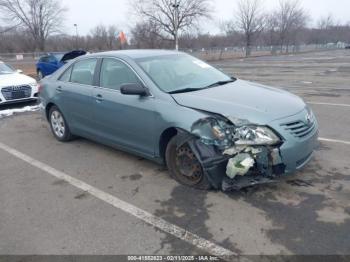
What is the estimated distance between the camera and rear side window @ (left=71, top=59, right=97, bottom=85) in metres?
4.78

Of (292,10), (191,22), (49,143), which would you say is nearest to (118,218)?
(49,143)

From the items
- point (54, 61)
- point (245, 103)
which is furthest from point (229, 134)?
point (54, 61)

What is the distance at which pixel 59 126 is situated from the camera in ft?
18.5

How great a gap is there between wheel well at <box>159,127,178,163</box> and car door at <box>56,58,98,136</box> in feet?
4.81

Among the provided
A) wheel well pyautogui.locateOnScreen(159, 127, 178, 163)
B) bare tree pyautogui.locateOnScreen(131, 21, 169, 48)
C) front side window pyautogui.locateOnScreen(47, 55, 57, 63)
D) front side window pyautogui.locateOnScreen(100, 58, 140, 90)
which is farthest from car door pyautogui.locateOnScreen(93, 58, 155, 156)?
bare tree pyautogui.locateOnScreen(131, 21, 169, 48)

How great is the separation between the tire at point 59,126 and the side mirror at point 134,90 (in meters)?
2.04

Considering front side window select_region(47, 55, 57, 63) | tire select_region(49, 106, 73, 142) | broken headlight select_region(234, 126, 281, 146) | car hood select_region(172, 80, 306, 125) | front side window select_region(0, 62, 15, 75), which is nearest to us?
broken headlight select_region(234, 126, 281, 146)

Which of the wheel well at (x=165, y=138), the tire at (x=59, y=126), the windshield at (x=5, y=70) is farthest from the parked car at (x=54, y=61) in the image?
the wheel well at (x=165, y=138)

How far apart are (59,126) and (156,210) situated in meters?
3.20

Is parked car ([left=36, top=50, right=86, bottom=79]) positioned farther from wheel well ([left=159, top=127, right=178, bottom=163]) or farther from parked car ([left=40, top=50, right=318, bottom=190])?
wheel well ([left=159, top=127, right=178, bottom=163])

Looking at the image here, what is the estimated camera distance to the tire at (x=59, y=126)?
215 inches

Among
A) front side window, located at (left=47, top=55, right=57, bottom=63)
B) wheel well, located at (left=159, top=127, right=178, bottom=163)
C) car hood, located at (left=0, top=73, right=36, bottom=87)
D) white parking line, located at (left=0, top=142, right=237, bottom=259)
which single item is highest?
front side window, located at (left=47, top=55, right=57, bottom=63)

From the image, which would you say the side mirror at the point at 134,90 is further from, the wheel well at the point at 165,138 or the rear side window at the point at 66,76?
the rear side window at the point at 66,76

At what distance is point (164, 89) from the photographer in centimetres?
385
